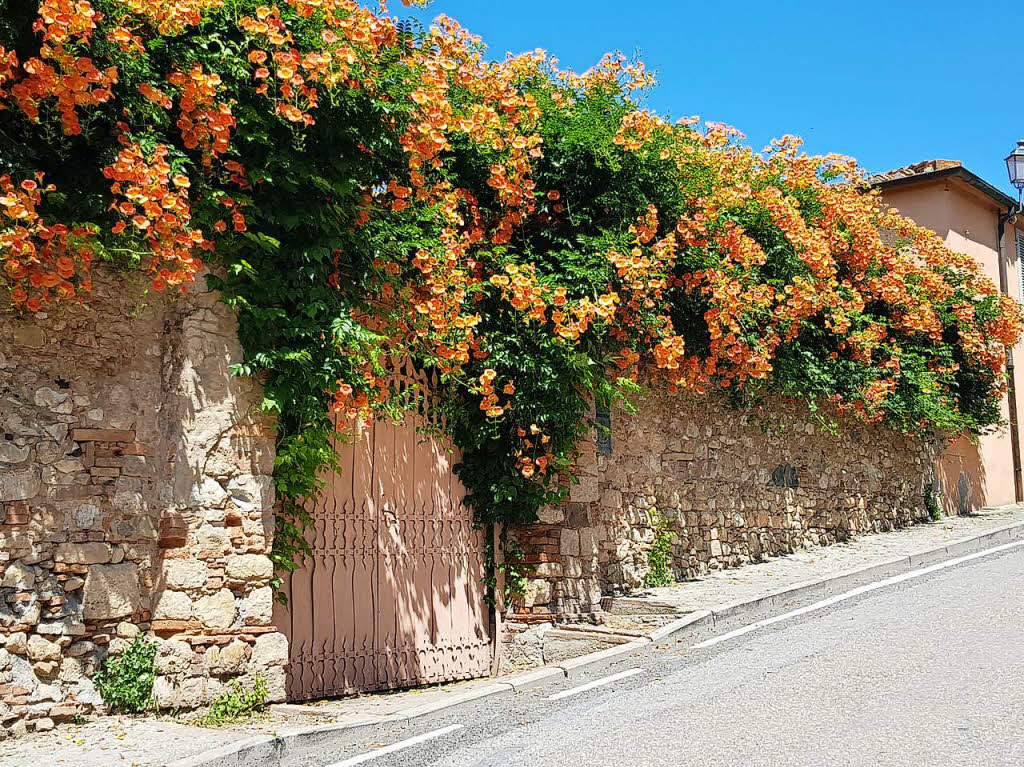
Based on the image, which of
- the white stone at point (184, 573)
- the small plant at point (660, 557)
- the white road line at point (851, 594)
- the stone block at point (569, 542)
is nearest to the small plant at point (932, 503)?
the white road line at point (851, 594)

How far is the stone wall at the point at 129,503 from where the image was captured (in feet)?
18.0

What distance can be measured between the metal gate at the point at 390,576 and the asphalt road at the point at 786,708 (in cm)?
118

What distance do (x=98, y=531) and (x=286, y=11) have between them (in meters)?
3.25

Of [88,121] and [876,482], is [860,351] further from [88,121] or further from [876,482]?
[88,121]

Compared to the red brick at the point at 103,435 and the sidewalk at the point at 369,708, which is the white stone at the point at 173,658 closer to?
the sidewalk at the point at 369,708

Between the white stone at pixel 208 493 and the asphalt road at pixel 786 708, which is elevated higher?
the white stone at pixel 208 493

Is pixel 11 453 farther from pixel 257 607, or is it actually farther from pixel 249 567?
pixel 257 607

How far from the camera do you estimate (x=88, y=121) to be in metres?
5.37

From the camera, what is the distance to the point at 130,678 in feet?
18.9

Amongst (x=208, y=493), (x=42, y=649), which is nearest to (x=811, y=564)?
(x=208, y=493)

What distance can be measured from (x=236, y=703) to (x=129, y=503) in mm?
1341

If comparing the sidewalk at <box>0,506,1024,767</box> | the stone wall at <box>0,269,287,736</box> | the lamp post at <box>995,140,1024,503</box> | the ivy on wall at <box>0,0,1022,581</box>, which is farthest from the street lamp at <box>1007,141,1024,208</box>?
the stone wall at <box>0,269,287,736</box>

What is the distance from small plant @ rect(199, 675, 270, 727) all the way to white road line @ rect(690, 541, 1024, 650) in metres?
3.52

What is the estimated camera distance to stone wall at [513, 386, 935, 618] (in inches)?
360
